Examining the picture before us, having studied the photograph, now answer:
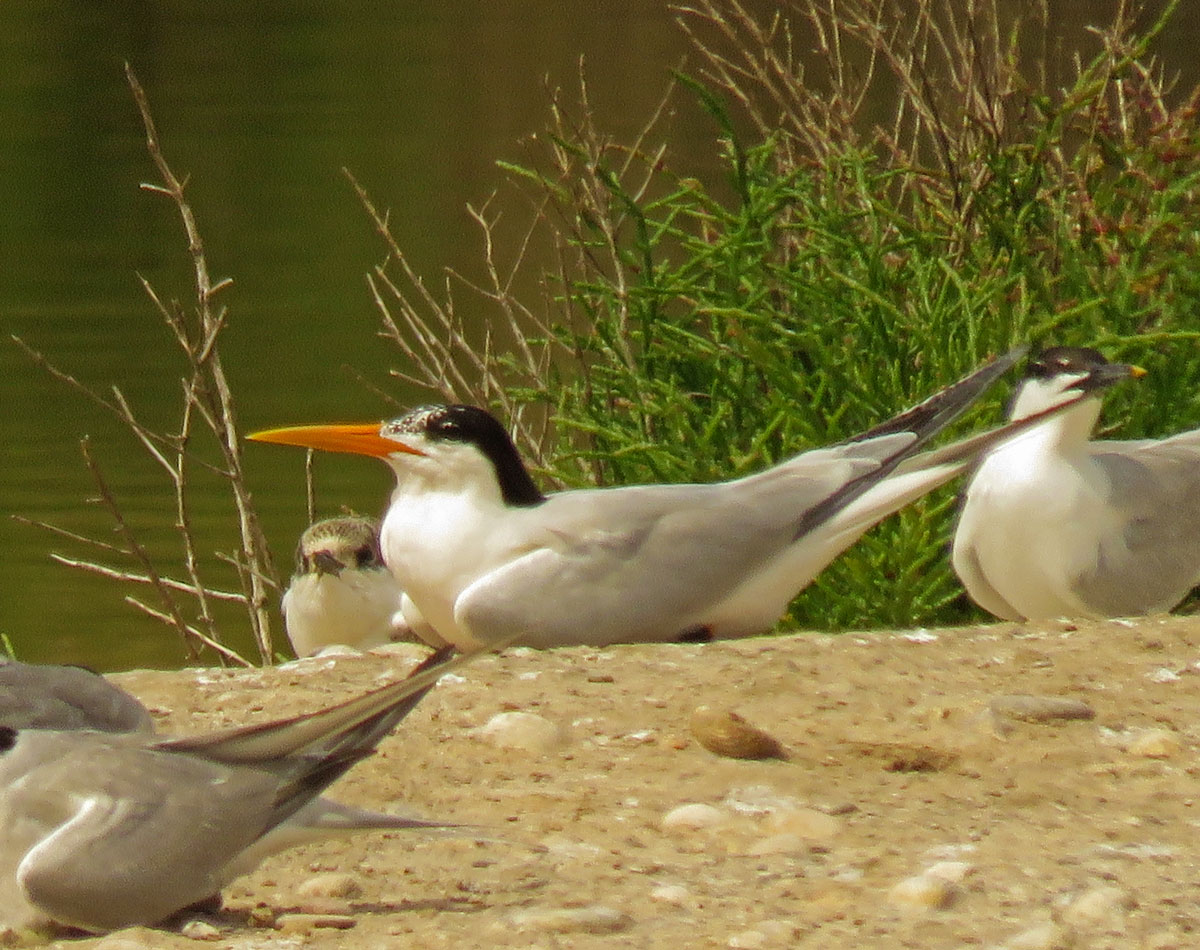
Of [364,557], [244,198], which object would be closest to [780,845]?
[364,557]

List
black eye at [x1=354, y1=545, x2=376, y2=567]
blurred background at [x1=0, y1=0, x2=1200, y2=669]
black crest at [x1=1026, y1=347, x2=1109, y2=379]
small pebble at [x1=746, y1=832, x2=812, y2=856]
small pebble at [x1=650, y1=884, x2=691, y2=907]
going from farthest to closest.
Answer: blurred background at [x1=0, y1=0, x2=1200, y2=669], black eye at [x1=354, y1=545, x2=376, y2=567], black crest at [x1=1026, y1=347, x2=1109, y2=379], small pebble at [x1=746, y1=832, x2=812, y2=856], small pebble at [x1=650, y1=884, x2=691, y2=907]

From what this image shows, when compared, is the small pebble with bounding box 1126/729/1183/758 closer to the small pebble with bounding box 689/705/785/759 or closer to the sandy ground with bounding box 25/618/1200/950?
the sandy ground with bounding box 25/618/1200/950

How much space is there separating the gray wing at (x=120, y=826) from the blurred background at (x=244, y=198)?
3837mm

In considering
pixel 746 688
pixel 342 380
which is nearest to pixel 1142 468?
pixel 746 688

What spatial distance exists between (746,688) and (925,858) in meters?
1.04

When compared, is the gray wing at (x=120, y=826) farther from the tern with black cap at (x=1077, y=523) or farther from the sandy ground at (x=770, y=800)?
the tern with black cap at (x=1077, y=523)

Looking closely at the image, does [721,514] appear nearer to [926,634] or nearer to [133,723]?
[926,634]

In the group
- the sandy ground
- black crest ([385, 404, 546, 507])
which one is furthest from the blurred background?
the sandy ground

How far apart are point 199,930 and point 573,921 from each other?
546mm

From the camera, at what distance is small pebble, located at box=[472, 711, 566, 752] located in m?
4.31

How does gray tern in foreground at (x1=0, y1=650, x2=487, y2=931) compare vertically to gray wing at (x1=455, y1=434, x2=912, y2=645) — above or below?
above

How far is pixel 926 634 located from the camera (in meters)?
5.11

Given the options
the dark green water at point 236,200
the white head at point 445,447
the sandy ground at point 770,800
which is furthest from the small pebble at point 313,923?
the dark green water at point 236,200

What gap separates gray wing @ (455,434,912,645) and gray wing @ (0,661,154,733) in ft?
4.35
